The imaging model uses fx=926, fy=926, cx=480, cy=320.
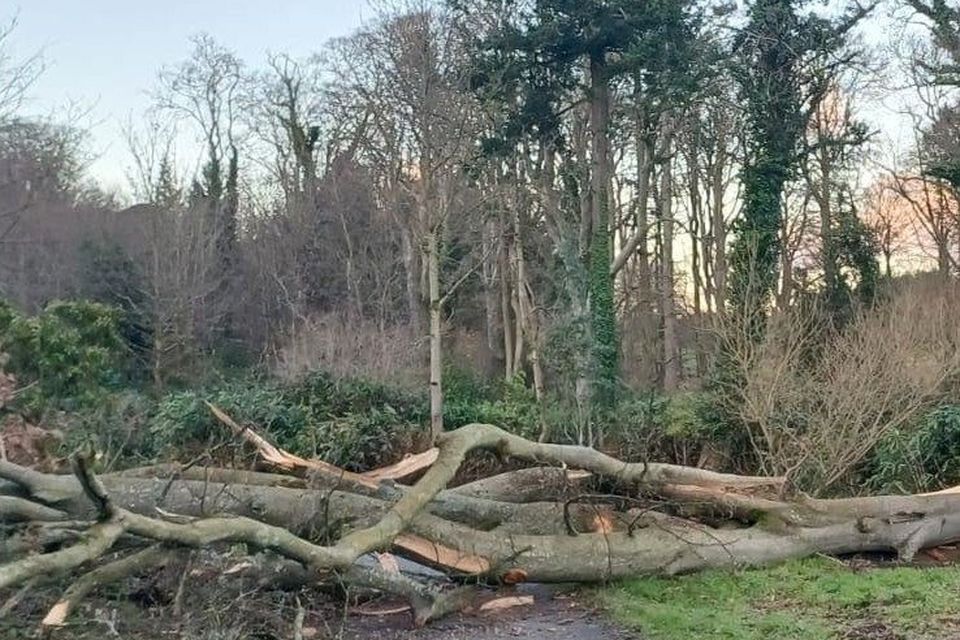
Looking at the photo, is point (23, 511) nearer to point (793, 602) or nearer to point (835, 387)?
point (793, 602)

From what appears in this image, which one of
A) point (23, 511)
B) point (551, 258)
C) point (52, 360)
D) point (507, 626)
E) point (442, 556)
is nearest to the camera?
point (23, 511)

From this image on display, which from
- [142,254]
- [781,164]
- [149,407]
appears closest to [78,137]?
[142,254]

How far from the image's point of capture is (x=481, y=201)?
19.3 m

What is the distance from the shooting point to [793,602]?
7742 millimetres

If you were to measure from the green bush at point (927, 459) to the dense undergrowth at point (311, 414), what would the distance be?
7 centimetres

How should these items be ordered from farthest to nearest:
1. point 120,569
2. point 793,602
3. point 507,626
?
point 793,602, point 507,626, point 120,569

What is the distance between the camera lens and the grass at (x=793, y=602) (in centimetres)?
679

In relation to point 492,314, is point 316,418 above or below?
below

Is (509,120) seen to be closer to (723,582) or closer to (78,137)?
(78,137)

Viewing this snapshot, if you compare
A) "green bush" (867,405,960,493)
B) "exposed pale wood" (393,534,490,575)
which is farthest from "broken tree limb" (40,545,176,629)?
"green bush" (867,405,960,493)

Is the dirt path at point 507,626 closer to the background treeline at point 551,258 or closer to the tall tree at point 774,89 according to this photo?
the background treeline at point 551,258

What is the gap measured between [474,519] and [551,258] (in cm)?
1320

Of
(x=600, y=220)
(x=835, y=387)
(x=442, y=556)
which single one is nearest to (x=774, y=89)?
(x=600, y=220)

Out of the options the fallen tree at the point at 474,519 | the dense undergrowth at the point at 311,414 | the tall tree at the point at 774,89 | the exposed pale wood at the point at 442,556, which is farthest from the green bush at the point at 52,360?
the tall tree at the point at 774,89
